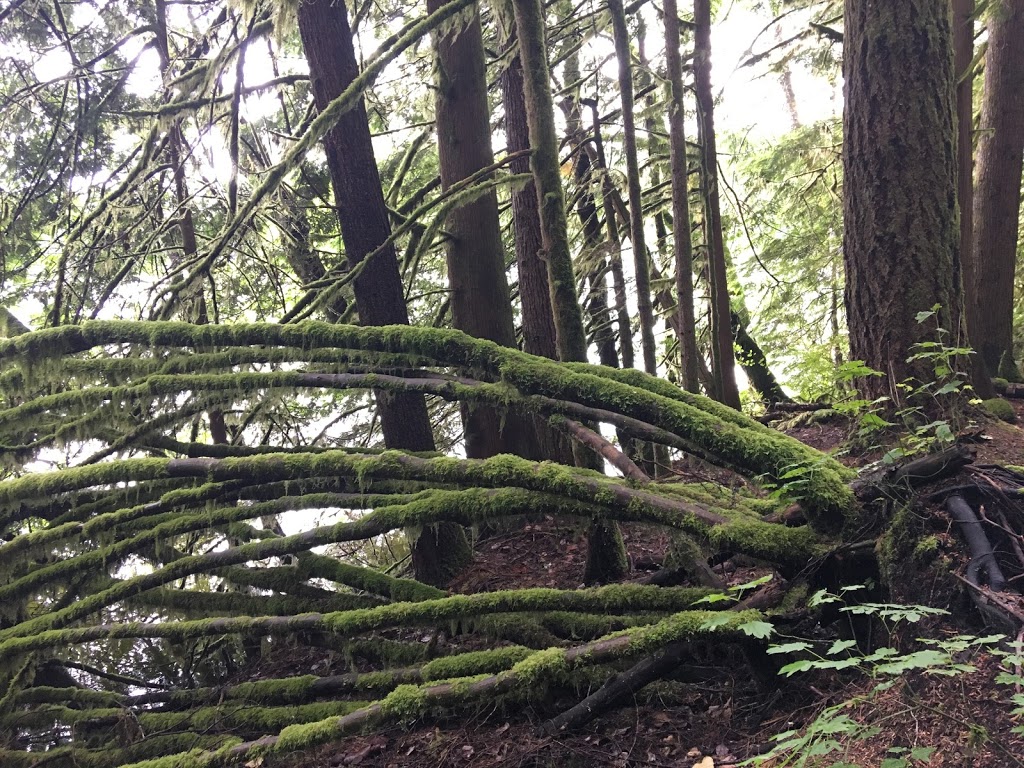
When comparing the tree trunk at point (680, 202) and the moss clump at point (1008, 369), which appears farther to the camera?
the moss clump at point (1008, 369)

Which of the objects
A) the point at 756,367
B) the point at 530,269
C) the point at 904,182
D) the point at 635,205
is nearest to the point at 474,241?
the point at 530,269

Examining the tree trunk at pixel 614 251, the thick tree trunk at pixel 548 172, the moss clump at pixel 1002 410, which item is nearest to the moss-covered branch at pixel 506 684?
the thick tree trunk at pixel 548 172

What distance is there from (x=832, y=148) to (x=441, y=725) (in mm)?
9513

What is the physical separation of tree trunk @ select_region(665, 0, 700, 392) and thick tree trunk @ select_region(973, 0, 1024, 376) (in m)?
3.75

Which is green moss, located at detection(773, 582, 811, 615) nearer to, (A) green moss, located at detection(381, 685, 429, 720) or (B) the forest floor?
(B) the forest floor

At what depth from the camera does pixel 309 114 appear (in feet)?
19.6

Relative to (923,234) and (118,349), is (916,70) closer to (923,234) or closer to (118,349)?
(923,234)

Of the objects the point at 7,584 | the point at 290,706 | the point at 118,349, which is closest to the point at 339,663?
the point at 290,706

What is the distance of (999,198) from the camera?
8086 millimetres

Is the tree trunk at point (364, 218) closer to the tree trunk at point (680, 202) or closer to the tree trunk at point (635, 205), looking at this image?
the tree trunk at point (635, 205)

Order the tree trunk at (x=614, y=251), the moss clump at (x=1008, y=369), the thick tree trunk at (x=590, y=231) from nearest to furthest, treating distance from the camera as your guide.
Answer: the moss clump at (x=1008, y=369) → the tree trunk at (x=614, y=251) → the thick tree trunk at (x=590, y=231)

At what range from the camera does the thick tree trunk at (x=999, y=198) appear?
26.4ft

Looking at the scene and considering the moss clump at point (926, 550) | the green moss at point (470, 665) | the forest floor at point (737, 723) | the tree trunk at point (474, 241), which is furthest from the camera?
the tree trunk at point (474, 241)

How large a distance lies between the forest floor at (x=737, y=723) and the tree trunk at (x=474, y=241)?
2262 mm
